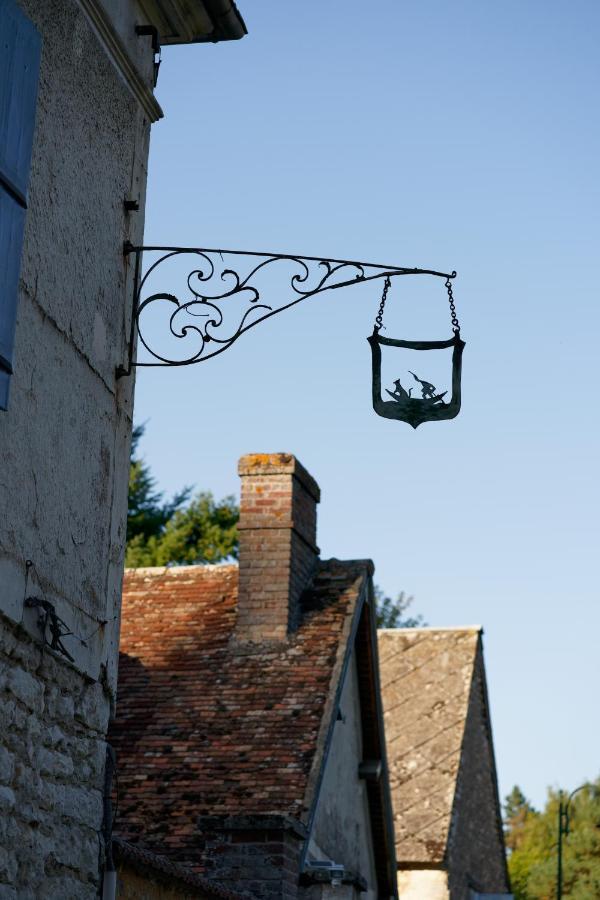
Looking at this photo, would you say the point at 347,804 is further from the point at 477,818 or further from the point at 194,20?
the point at 194,20

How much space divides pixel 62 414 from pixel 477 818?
1451 cm

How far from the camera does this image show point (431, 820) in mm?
18062

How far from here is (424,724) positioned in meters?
19.5

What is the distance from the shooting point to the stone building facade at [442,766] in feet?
58.4

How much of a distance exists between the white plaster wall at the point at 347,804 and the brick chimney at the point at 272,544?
108 centimetres

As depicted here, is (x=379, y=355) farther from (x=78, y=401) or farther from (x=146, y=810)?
(x=146, y=810)

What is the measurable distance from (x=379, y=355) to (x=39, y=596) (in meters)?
2.00

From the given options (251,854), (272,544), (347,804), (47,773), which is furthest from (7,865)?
(347,804)

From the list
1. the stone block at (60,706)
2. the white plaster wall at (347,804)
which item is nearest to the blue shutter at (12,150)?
the stone block at (60,706)

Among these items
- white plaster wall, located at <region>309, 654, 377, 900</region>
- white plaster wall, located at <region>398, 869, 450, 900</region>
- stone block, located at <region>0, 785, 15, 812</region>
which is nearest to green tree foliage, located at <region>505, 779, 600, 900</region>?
white plaster wall, located at <region>398, 869, 450, 900</region>

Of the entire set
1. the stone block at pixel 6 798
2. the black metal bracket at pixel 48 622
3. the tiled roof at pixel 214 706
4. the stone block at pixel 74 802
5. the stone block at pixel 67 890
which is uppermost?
the tiled roof at pixel 214 706

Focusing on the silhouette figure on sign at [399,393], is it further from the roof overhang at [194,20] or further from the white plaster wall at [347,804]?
the white plaster wall at [347,804]

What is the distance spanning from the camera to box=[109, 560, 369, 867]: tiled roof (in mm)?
11828

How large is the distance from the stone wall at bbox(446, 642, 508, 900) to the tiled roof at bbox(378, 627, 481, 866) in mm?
180
